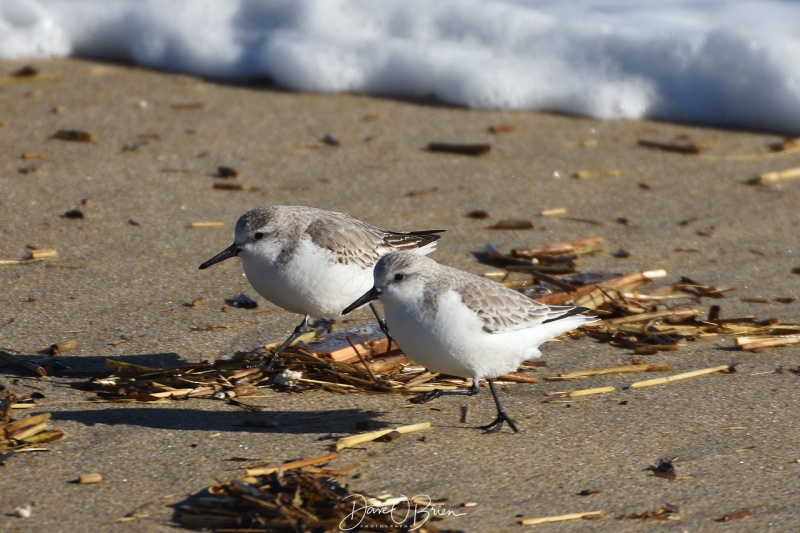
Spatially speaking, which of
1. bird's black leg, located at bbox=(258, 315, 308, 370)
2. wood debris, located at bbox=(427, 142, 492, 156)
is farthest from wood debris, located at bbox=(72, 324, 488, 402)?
wood debris, located at bbox=(427, 142, 492, 156)

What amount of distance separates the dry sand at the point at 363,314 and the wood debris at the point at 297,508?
105 mm

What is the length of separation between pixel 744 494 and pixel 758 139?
15.9ft

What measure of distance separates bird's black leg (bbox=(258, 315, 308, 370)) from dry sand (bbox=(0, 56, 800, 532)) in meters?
0.21

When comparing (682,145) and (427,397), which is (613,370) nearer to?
(427,397)

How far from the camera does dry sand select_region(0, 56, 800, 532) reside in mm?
3537

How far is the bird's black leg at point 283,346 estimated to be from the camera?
4.45 metres

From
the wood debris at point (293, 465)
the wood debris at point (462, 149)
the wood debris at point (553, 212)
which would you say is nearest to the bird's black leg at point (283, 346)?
the wood debris at point (293, 465)

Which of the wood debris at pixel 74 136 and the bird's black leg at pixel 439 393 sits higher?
the wood debris at pixel 74 136

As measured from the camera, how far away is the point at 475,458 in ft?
12.4

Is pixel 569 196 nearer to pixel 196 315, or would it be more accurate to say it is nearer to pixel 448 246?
pixel 448 246

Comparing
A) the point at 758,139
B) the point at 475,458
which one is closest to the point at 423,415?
the point at 475,458

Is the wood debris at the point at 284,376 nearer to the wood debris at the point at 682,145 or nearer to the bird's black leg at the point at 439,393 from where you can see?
the bird's black leg at the point at 439,393

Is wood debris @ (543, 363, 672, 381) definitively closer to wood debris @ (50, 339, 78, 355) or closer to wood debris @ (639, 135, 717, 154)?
wood debris @ (50, 339, 78, 355)

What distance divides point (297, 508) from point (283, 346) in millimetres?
1316
